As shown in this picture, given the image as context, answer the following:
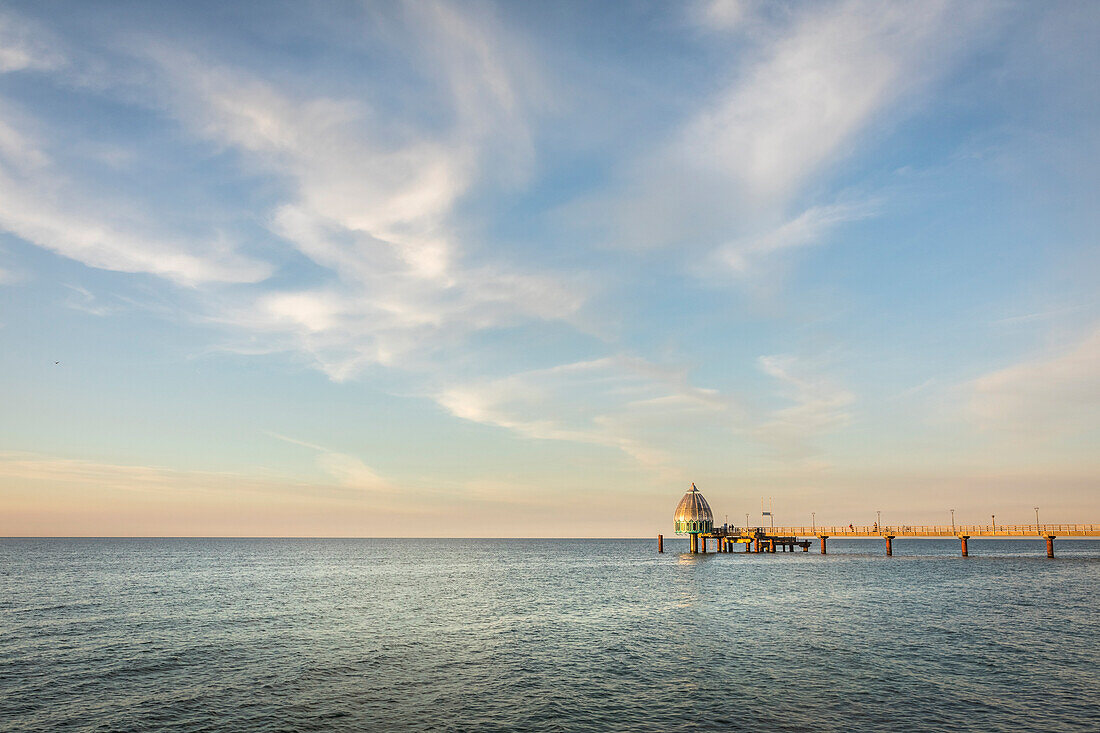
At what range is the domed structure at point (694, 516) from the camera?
474 ft

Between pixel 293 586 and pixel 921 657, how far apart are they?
71.3 m

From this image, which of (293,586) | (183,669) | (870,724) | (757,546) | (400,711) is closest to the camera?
(870,724)

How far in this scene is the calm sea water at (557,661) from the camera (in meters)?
25.9

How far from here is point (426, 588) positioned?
7919cm

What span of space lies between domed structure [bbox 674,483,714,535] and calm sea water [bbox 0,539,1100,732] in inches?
2932

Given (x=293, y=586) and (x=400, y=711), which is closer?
(x=400, y=711)

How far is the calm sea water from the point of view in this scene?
25922 mm

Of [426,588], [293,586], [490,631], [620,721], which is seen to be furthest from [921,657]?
[293,586]

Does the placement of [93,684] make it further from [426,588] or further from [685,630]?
[426,588]

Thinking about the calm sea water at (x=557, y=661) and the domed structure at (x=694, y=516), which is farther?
the domed structure at (x=694, y=516)

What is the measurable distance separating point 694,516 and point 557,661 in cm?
11425

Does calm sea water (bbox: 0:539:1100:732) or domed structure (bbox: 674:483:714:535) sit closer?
calm sea water (bbox: 0:539:1100:732)

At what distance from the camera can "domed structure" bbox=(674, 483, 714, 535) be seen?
144625mm

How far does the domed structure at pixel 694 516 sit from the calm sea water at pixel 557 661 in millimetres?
74474
